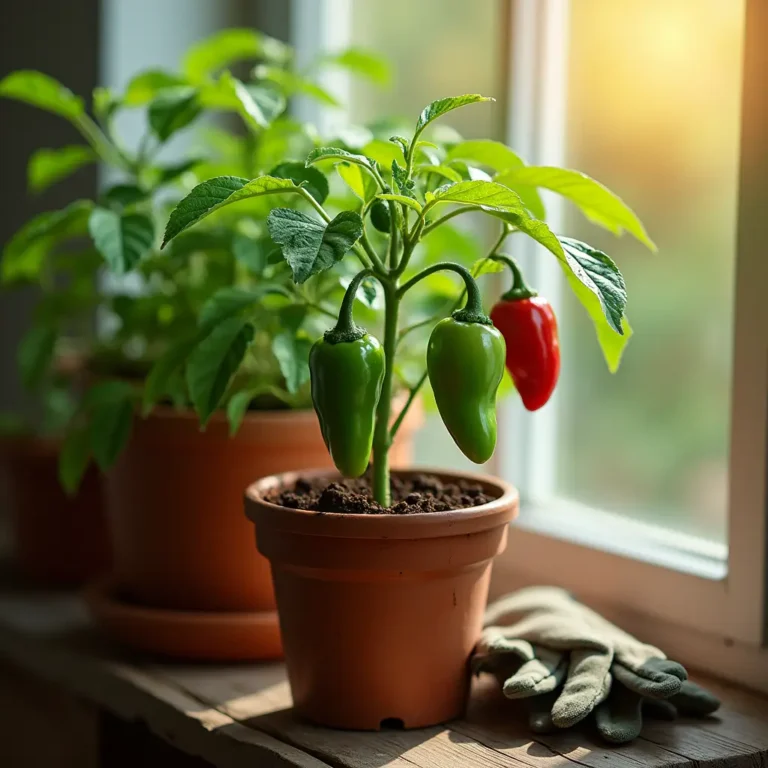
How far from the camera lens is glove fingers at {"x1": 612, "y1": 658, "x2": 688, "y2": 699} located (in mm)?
887

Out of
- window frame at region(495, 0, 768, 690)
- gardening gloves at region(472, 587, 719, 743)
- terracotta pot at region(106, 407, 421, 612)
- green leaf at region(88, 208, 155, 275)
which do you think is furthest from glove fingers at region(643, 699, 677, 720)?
green leaf at region(88, 208, 155, 275)

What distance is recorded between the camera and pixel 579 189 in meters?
0.90

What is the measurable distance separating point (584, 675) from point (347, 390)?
333mm

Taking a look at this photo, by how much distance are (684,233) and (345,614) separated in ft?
1.83

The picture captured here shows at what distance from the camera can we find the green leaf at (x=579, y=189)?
888 millimetres

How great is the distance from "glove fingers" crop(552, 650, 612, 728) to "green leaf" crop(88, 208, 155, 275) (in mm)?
540

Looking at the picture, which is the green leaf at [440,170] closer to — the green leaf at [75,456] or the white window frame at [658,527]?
the white window frame at [658,527]

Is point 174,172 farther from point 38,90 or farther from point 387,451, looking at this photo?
point 387,451

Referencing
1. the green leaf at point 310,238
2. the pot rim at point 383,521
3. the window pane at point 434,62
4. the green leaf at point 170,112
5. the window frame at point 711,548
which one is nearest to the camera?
the green leaf at point 310,238

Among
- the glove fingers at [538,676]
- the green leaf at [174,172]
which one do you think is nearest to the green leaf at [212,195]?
the green leaf at [174,172]

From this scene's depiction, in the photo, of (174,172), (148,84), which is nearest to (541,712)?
(174,172)

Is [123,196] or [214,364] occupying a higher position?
[123,196]

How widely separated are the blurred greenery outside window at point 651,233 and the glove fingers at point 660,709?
257 millimetres

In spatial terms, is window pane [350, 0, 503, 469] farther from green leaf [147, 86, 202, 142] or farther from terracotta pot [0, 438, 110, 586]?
terracotta pot [0, 438, 110, 586]
